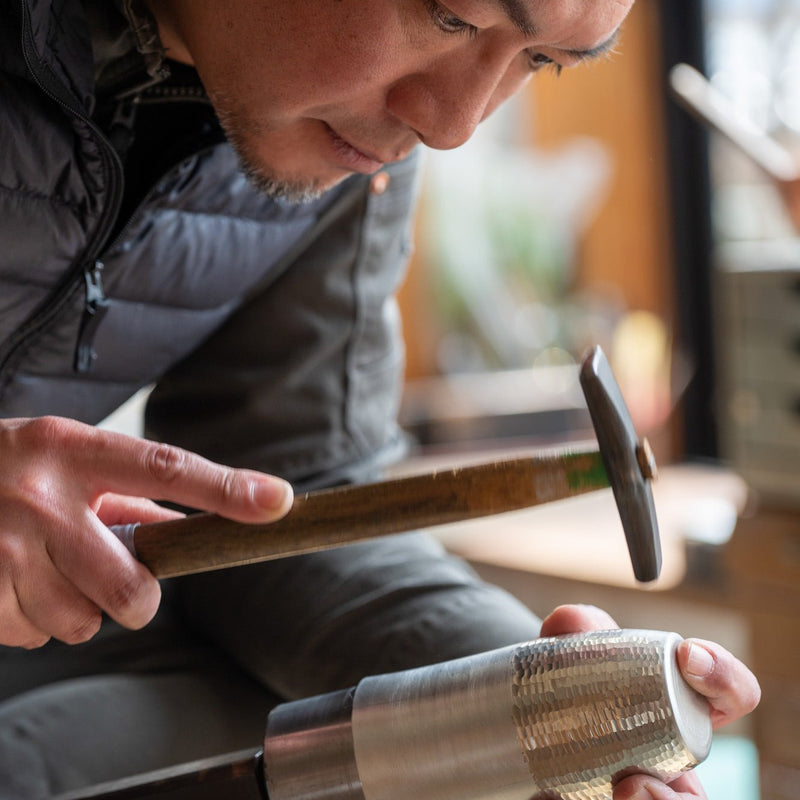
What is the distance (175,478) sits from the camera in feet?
2.08

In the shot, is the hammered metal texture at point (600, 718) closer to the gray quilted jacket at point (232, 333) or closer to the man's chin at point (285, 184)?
the gray quilted jacket at point (232, 333)

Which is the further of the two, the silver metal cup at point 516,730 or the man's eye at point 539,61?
the man's eye at point 539,61

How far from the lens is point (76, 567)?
0.64 m

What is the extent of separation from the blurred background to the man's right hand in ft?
4.31

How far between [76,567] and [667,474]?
2.13 m

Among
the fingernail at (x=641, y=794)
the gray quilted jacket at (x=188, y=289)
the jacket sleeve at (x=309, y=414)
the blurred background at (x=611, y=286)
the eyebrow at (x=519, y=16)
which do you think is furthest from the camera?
the blurred background at (x=611, y=286)

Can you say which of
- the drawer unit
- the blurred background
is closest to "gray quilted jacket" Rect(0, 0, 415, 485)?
the drawer unit

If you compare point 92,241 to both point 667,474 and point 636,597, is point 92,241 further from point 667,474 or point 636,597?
point 667,474

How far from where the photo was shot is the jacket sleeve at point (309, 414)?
0.94 metres

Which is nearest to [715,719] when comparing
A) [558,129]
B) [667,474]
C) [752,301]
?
[752,301]

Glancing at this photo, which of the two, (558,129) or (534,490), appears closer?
(534,490)

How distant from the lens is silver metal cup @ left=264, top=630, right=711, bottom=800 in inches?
23.3

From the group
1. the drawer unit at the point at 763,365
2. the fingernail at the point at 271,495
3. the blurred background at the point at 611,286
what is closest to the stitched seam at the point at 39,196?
the fingernail at the point at 271,495

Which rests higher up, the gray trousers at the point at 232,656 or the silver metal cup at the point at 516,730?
the silver metal cup at the point at 516,730
